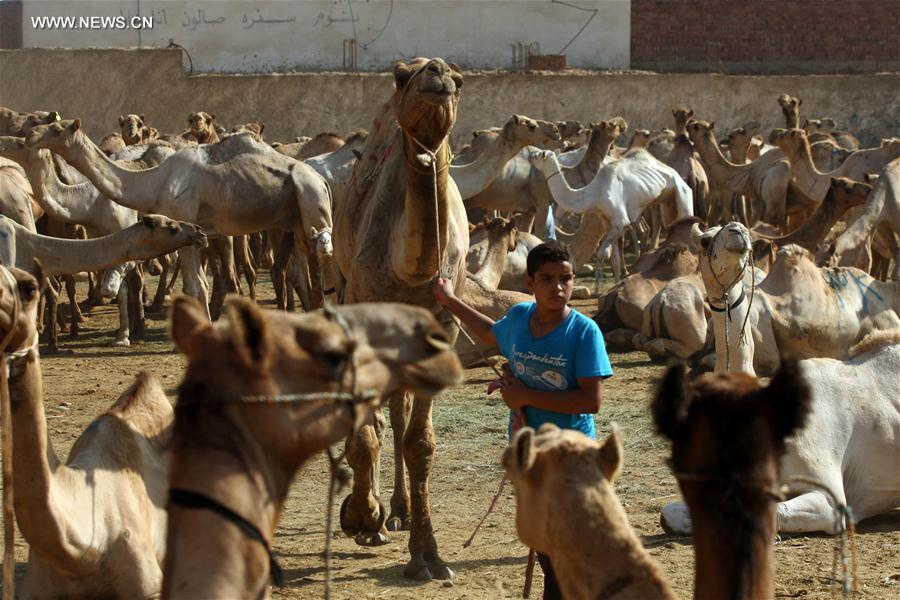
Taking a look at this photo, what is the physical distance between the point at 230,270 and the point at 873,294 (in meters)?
7.43

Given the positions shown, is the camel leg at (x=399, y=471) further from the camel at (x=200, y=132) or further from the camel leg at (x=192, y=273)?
the camel at (x=200, y=132)

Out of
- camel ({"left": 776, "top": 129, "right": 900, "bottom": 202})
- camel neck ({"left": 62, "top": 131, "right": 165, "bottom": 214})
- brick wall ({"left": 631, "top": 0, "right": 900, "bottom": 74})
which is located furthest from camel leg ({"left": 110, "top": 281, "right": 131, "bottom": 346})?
brick wall ({"left": 631, "top": 0, "right": 900, "bottom": 74})

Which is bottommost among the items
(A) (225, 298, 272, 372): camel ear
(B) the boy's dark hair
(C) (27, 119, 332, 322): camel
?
(A) (225, 298, 272, 372): camel ear

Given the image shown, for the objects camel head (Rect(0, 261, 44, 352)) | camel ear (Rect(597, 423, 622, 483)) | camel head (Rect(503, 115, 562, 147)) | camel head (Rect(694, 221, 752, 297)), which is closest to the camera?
camel ear (Rect(597, 423, 622, 483))

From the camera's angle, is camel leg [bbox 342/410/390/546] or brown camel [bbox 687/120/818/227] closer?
camel leg [bbox 342/410/390/546]

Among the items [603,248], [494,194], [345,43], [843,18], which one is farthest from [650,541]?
[843,18]

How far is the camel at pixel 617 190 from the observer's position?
68.1ft

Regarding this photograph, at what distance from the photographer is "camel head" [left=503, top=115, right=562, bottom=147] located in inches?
771

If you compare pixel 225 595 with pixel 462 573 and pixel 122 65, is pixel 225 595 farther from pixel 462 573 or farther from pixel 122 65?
pixel 122 65

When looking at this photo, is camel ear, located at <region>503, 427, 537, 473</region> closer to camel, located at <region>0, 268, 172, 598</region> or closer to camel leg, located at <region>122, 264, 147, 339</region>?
camel, located at <region>0, 268, 172, 598</region>

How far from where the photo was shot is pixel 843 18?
43312mm

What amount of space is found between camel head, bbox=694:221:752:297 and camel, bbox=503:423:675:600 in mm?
5107

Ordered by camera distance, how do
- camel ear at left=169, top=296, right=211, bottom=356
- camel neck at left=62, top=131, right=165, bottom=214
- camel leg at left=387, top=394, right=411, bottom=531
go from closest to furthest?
1. camel ear at left=169, top=296, right=211, bottom=356
2. camel leg at left=387, top=394, right=411, bottom=531
3. camel neck at left=62, top=131, right=165, bottom=214

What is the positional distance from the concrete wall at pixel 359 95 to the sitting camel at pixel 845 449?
93.7ft
